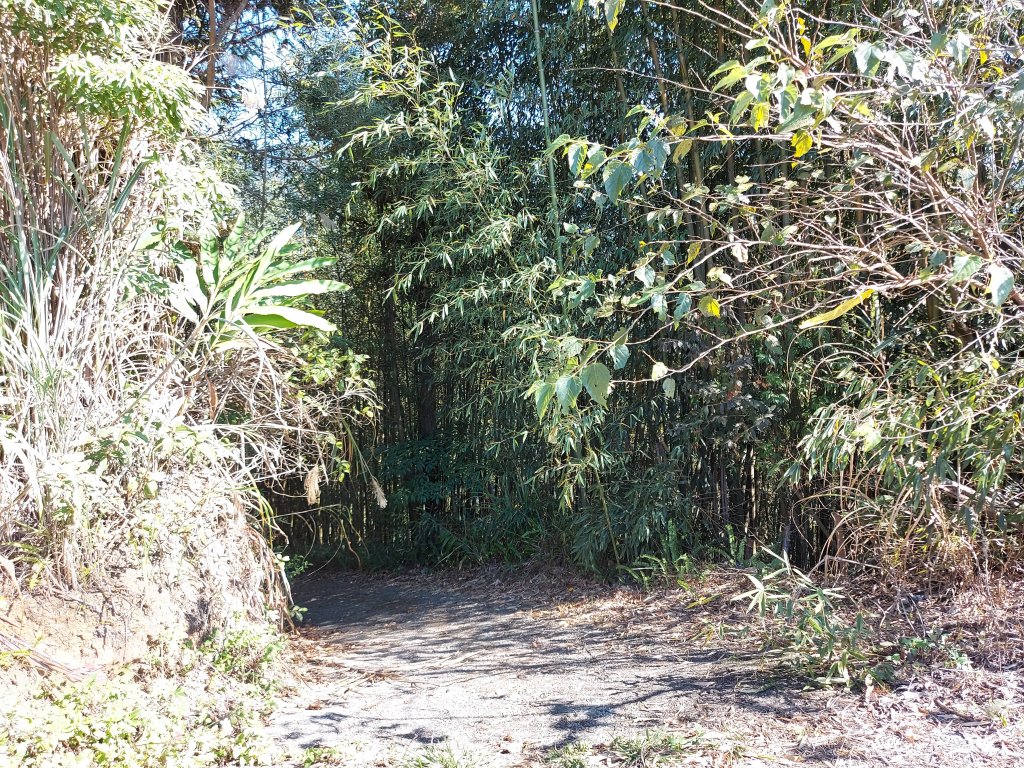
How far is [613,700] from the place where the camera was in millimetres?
2863

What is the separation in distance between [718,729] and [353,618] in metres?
2.85

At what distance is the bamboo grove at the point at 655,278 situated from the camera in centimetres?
258

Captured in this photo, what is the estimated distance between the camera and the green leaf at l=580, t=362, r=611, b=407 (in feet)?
5.33

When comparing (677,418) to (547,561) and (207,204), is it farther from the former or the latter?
(207,204)

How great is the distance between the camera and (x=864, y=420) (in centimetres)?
264

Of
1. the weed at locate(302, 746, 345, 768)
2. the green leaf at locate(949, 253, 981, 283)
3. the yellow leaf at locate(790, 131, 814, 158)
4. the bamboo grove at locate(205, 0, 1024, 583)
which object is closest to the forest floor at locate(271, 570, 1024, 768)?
the weed at locate(302, 746, 345, 768)

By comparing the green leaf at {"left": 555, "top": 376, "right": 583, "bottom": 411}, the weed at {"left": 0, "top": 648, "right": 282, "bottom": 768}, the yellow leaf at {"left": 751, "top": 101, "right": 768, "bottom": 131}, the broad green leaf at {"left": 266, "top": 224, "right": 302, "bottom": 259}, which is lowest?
the weed at {"left": 0, "top": 648, "right": 282, "bottom": 768}

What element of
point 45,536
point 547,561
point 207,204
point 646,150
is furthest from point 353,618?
point 646,150

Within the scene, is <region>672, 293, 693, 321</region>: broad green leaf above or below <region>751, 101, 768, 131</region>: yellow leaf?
below

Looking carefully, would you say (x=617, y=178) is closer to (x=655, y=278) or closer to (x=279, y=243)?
(x=655, y=278)

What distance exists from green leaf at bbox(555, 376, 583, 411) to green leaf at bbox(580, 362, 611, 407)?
0.13 feet

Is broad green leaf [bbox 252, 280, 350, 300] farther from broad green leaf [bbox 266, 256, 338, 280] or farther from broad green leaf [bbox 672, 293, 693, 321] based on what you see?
broad green leaf [bbox 672, 293, 693, 321]

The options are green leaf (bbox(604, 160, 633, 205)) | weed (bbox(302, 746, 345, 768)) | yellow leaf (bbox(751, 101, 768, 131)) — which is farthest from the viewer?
weed (bbox(302, 746, 345, 768))

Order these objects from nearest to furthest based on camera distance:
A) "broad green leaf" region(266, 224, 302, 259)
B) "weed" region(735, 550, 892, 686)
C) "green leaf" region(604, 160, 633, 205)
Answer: "green leaf" region(604, 160, 633, 205) < "weed" region(735, 550, 892, 686) < "broad green leaf" region(266, 224, 302, 259)
